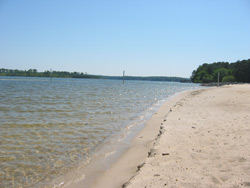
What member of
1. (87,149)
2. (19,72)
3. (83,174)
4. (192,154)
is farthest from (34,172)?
(19,72)

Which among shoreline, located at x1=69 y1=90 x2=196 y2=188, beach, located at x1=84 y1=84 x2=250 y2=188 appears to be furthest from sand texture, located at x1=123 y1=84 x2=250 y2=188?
shoreline, located at x1=69 y1=90 x2=196 y2=188

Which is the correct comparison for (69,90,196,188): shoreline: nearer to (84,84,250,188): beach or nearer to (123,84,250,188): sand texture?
(84,84,250,188): beach

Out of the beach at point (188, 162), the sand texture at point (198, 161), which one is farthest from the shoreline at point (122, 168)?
the sand texture at point (198, 161)

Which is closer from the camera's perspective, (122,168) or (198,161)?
(198,161)

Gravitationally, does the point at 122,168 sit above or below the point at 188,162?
below

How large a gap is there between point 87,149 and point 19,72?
20836 cm

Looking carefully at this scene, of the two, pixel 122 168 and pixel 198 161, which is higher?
pixel 198 161

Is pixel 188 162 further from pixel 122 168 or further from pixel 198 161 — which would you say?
pixel 122 168

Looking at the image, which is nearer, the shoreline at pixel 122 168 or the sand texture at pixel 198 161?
the sand texture at pixel 198 161

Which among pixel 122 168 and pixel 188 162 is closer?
pixel 188 162

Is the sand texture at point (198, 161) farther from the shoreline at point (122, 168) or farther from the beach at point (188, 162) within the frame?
the shoreline at point (122, 168)

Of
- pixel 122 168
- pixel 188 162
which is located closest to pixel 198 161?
pixel 188 162

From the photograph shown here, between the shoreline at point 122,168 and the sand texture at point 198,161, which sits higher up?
the sand texture at point 198,161

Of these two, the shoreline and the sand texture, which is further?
the shoreline
